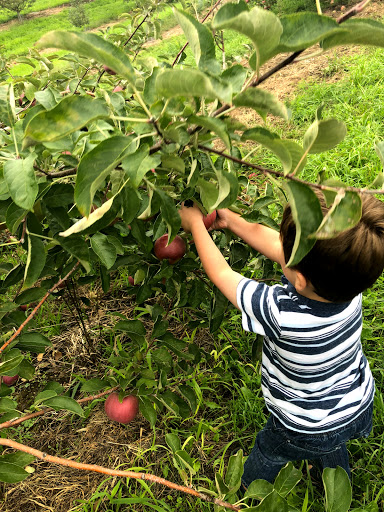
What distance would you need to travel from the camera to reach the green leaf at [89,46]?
20.9 inches

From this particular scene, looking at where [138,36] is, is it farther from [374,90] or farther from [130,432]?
[374,90]

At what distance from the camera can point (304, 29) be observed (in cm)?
54

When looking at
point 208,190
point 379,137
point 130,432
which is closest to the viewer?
point 208,190

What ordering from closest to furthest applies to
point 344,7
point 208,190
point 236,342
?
point 208,190, point 236,342, point 344,7

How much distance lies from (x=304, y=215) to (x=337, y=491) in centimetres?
Result: 63

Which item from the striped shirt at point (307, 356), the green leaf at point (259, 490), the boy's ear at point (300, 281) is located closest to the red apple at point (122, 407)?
the striped shirt at point (307, 356)

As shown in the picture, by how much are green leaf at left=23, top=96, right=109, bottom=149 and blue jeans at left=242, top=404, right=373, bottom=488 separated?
3.84ft

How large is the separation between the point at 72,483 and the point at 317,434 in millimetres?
954

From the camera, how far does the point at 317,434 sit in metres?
1.34

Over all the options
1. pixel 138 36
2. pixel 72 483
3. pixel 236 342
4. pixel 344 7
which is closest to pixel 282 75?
pixel 344 7

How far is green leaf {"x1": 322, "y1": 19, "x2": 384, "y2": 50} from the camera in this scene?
527mm

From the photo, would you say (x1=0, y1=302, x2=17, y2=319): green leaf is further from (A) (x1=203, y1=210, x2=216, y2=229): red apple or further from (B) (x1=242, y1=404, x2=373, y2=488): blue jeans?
(B) (x1=242, y1=404, x2=373, y2=488): blue jeans

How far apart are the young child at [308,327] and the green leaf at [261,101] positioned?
487mm

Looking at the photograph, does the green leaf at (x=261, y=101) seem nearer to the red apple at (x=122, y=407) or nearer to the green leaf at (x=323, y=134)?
the green leaf at (x=323, y=134)
